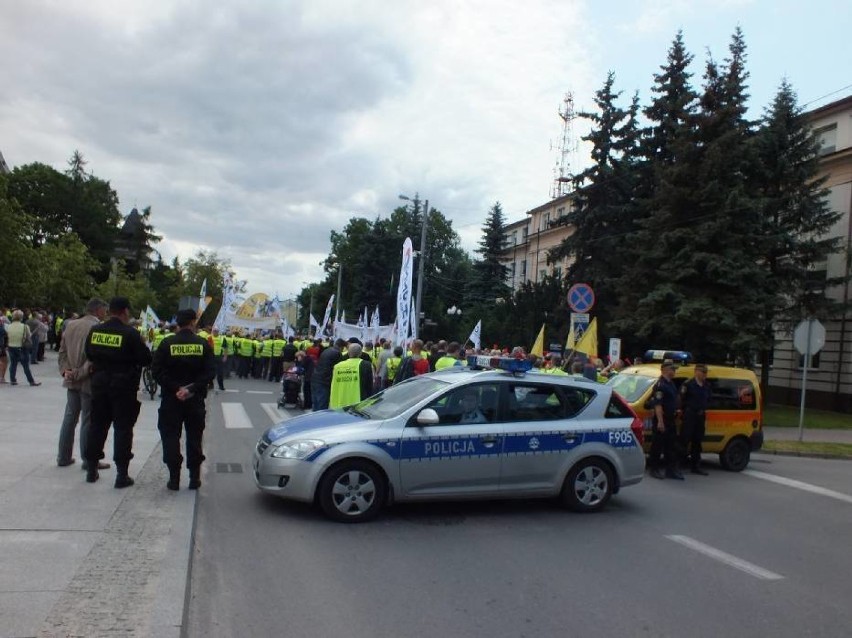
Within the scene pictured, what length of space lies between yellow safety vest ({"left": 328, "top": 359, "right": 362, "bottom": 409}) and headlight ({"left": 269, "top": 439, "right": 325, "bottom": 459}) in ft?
11.1

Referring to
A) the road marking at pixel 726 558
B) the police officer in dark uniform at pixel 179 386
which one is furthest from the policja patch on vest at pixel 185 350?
the road marking at pixel 726 558

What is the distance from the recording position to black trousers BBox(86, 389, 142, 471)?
280 inches

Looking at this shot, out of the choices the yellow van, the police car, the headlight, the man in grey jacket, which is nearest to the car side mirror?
the police car

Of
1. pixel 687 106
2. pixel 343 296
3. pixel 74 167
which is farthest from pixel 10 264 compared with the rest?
pixel 74 167

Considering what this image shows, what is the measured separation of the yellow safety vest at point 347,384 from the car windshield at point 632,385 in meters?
4.40

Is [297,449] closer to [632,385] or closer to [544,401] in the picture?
[544,401]

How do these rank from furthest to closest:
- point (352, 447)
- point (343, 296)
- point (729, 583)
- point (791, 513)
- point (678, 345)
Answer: point (343, 296)
point (678, 345)
point (791, 513)
point (352, 447)
point (729, 583)

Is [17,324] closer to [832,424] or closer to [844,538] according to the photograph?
[844,538]

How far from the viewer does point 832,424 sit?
81.9ft

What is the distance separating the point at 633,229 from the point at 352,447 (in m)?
29.8

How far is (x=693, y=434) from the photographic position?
38.3 feet

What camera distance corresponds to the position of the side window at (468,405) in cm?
746

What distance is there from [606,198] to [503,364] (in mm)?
29235

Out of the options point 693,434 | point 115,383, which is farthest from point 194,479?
point 693,434
